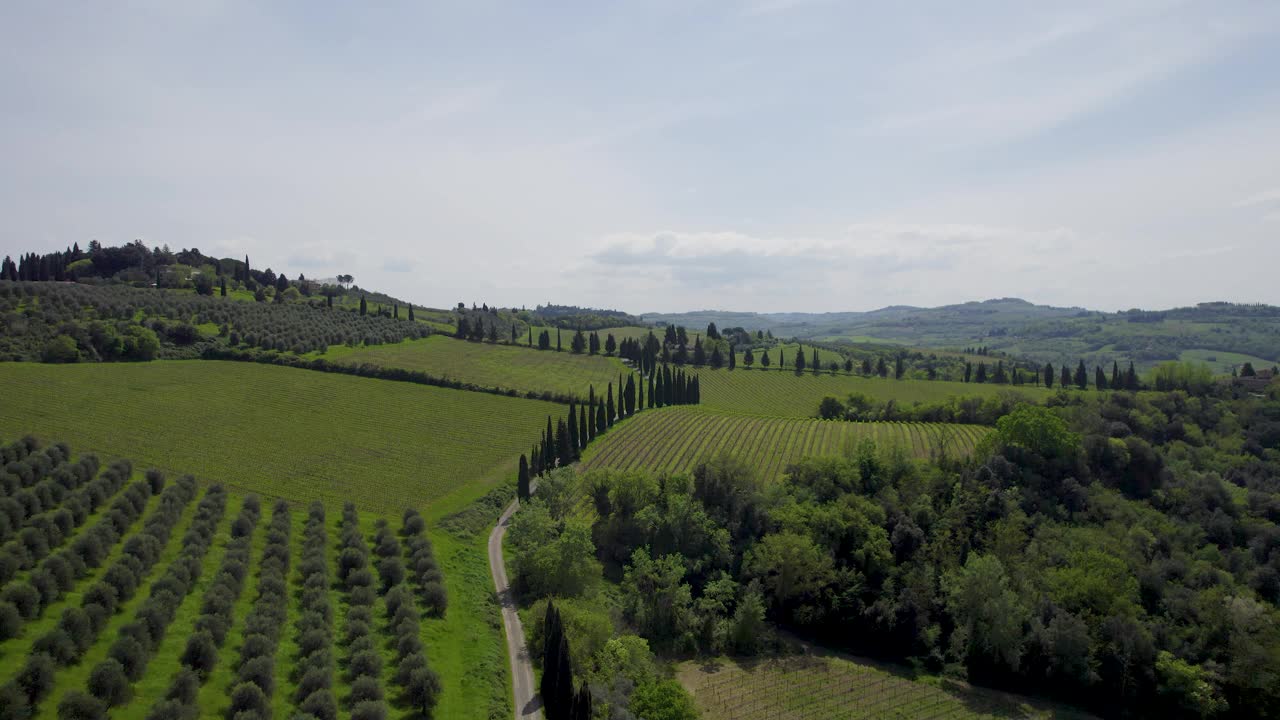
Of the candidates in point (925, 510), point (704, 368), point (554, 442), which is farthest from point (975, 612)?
point (704, 368)

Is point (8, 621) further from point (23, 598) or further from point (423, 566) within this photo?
point (423, 566)

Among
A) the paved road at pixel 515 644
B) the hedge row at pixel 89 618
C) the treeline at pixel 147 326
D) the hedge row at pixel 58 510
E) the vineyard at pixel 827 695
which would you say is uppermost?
the treeline at pixel 147 326

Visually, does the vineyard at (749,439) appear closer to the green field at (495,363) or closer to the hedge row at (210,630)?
the green field at (495,363)

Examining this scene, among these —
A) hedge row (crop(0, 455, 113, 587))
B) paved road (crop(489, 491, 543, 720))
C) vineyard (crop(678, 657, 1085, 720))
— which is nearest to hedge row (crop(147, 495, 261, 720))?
hedge row (crop(0, 455, 113, 587))

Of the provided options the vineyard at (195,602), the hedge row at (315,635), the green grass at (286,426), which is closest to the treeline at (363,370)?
the green grass at (286,426)

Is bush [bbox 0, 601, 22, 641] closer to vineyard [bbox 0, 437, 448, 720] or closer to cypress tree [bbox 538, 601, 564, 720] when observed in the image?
vineyard [bbox 0, 437, 448, 720]
